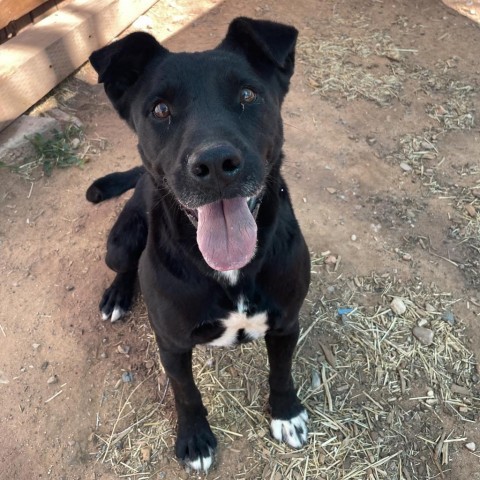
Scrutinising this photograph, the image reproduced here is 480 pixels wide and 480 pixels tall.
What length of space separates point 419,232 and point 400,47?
270 cm

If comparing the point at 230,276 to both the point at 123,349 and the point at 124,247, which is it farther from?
the point at 123,349

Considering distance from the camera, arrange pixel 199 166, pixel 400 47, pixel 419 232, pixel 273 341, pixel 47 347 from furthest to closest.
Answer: pixel 400 47, pixel 419 232, pixel 47 347, pixel 273 341, pixel 199 166

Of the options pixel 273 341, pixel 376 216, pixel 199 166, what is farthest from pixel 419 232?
pixel 199 166

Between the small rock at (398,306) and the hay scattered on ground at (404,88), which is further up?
the hay scattered on ground at (404,88)

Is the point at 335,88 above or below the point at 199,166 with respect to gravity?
below

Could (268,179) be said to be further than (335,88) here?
No

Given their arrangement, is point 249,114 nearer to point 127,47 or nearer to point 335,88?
point 127,47

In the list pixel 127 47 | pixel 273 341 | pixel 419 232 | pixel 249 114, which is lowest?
pixel 419 232

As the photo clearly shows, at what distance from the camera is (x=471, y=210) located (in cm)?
404

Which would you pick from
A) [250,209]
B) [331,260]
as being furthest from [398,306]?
[250,209]

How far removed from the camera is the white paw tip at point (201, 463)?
2811mm

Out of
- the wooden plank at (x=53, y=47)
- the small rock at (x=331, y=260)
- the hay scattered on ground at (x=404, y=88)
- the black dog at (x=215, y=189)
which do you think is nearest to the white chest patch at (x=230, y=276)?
the black dog at (x=215, y=189)

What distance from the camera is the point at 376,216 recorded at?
4023 mm

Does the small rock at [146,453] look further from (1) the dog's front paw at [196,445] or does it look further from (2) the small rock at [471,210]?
(2) the small rock at [471,210]
